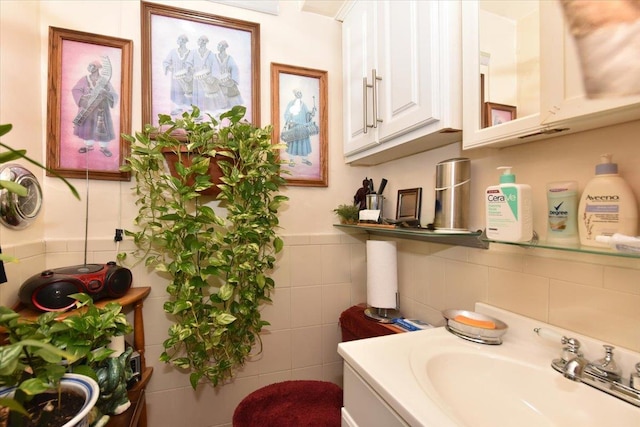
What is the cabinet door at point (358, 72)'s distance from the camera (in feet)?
4.07

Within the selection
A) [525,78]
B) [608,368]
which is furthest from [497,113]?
[608,368]

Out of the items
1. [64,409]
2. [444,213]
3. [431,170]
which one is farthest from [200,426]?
[431,170]

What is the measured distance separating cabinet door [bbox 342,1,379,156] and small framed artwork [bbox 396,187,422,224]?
0.26 metres

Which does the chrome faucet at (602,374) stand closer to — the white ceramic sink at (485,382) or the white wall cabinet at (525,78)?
the white ceramic sink at (485,382)

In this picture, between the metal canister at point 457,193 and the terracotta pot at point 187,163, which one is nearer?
the metal canister at point 457,193

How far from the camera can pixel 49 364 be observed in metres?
0.53

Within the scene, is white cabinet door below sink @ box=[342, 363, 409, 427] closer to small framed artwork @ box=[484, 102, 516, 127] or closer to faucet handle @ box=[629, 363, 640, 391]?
faucet handle @ box=[629, 363, 640, 391]

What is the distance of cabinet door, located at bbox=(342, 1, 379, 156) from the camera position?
124cm

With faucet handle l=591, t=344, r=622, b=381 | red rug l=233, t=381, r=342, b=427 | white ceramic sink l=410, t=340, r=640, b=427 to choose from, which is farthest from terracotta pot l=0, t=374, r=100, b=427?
faucet handle l=591, t=344, r=622, b=381

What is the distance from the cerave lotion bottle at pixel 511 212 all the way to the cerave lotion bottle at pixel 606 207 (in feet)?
0.32

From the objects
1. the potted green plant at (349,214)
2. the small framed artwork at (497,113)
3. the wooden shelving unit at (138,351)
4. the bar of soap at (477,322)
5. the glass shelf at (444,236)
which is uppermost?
the small framed artwork at (497,113)

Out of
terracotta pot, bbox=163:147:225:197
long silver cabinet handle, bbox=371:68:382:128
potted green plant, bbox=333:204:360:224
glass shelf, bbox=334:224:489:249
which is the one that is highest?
long silver cabinet handle, bbox=371:68:382:128

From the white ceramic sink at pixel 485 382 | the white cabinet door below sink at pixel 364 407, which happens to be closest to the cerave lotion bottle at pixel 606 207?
the white ceramic sink at pixel 485 382

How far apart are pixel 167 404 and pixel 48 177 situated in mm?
1068
